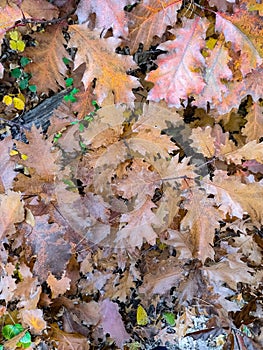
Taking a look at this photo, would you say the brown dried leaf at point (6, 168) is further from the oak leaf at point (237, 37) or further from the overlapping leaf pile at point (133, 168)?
the oak leaf at point (237, 37)

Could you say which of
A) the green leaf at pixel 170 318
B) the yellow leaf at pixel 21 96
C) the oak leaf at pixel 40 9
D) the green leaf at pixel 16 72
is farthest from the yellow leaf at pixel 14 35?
the green leaf at pixel 170 318

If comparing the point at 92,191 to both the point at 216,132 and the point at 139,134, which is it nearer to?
the point at 139,134

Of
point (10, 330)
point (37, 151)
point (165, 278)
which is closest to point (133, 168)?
point (37, 151)

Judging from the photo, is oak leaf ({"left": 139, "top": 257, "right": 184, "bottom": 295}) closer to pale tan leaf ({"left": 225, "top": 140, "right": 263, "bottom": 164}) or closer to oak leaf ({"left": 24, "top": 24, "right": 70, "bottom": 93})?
pale tan leaf ({"left": 225, "top": 140, "right": 263, "bottom": 164})

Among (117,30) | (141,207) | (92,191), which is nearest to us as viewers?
(117,30)

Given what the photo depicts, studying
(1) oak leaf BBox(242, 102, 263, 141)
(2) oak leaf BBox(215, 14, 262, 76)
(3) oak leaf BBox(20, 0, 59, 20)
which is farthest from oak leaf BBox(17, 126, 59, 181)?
(1) oak leaf BBox(242, 102, 263, 141)

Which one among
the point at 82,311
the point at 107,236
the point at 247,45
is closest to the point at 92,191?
the point at 107,236
